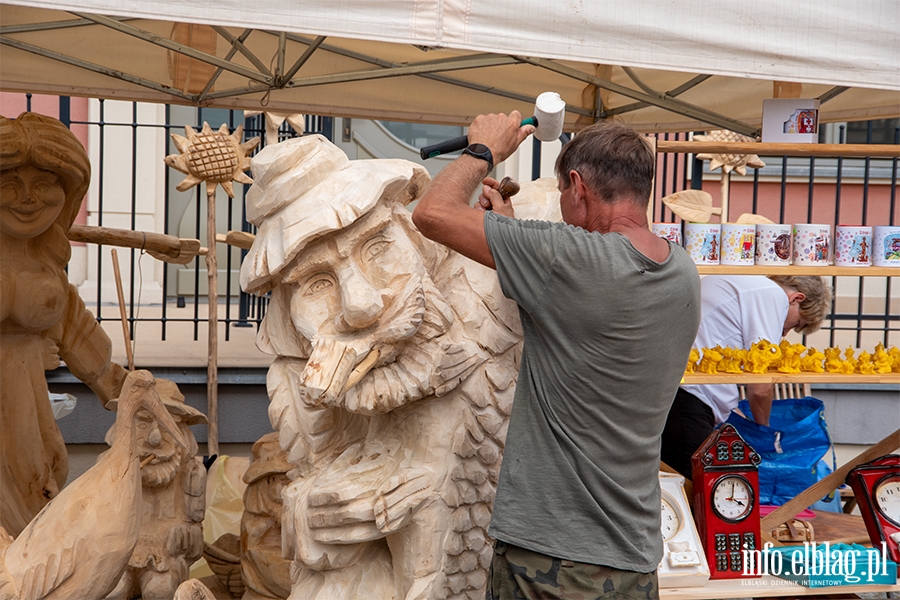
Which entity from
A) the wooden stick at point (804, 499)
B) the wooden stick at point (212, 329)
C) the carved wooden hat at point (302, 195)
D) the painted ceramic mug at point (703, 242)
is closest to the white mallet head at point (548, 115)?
the carved wooden hat at point (302, 195)

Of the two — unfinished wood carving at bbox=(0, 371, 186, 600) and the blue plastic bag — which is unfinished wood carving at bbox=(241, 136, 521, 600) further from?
the blue plastic bag

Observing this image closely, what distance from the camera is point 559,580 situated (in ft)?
5.72

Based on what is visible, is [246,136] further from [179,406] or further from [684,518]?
[684,518]

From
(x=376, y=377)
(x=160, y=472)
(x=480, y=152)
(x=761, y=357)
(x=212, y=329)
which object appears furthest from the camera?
(x=212, y=329)

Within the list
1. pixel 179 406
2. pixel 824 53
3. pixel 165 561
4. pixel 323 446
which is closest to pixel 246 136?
pixel 179 406

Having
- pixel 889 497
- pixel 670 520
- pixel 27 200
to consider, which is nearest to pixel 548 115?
pixel 670 520

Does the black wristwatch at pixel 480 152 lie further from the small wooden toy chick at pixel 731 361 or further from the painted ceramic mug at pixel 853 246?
the painted ceramic mug at pixel 853 246

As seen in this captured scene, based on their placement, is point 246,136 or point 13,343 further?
point 246,136

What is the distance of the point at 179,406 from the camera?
331cm

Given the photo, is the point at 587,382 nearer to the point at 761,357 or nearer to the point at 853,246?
the point at 761,357

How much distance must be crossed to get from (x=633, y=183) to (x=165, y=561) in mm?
2214

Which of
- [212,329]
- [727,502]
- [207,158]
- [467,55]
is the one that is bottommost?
[727,502]

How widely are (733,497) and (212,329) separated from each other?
2863mm

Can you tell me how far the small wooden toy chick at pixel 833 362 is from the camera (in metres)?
2.80
